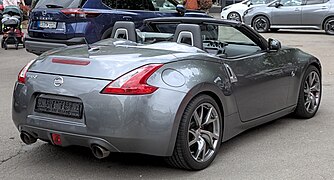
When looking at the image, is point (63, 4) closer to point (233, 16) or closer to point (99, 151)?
point (99, 151)

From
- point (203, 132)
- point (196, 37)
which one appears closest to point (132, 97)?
point (203, 132)

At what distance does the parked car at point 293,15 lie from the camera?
1892cm

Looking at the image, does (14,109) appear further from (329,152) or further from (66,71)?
(329,152)

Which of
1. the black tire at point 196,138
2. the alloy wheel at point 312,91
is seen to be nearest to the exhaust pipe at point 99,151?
the black tire at point 196,138

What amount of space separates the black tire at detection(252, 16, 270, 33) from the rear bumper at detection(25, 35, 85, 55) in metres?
12.0

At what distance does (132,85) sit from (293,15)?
16.3m

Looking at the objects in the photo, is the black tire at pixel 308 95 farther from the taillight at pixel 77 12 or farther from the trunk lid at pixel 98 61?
the taillight at pixel 77 12

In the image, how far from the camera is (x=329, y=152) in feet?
16.8

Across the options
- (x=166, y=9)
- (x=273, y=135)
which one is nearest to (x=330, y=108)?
(x=273, y=135)

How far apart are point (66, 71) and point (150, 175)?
118 cm

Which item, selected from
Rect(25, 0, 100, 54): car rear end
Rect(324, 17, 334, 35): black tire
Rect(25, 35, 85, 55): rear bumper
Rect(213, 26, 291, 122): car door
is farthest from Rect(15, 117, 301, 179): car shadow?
Rect(324, 17, 334, 35): black tire

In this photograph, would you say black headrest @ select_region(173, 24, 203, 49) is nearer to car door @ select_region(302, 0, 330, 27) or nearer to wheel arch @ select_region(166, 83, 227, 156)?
wheel arch @ select_region(166, 83, 227, 156)

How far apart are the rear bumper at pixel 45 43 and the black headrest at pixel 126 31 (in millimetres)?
3530

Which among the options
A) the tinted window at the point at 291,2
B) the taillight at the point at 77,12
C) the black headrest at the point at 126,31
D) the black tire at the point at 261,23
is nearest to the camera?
the black headrest at the point at 126,31
